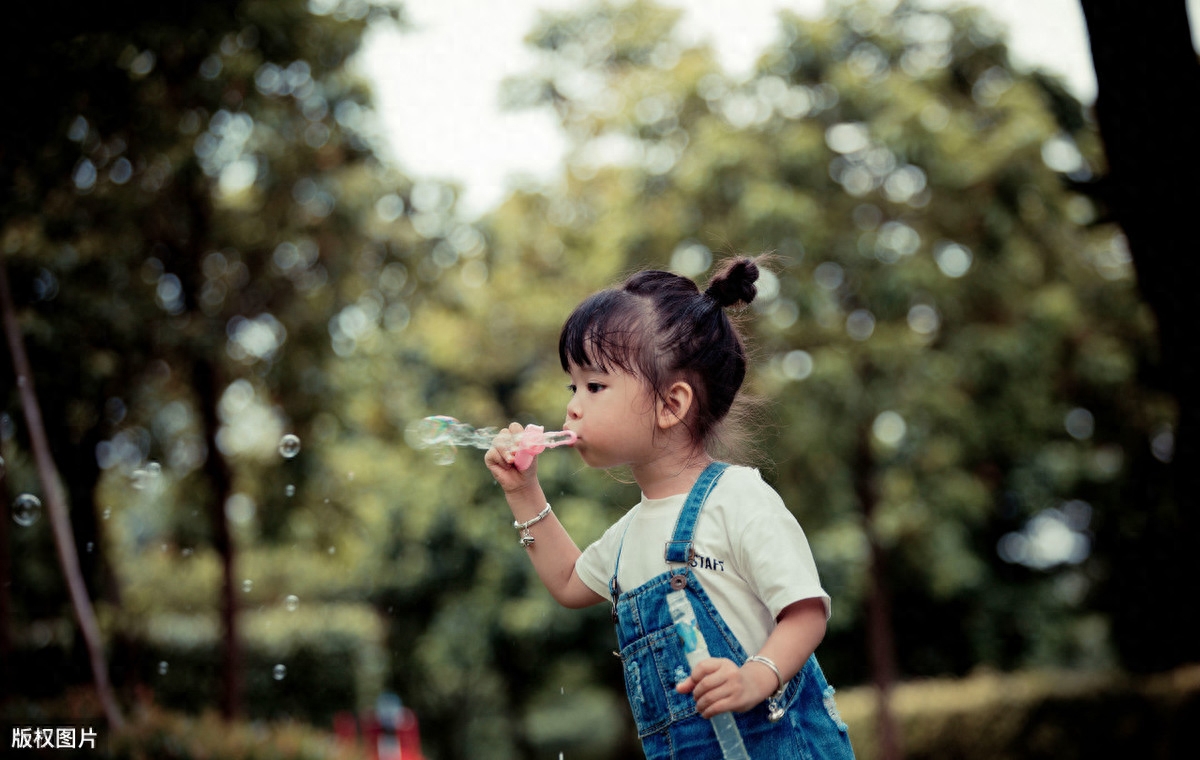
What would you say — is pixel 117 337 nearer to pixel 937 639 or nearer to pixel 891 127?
pixel 891 127

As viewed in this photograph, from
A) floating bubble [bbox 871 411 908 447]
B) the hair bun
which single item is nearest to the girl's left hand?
the hair bun

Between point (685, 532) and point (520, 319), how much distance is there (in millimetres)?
9368

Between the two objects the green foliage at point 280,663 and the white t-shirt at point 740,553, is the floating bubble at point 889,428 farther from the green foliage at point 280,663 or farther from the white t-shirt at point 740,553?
the white t-shirt at point 740,553

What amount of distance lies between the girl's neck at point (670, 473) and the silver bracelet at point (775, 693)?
0.35 m

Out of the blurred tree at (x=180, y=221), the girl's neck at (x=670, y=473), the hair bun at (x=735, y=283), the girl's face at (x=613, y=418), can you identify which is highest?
the blurred tree at (x=180, y=221)

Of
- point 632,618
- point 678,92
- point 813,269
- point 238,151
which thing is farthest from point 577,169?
point 632,618

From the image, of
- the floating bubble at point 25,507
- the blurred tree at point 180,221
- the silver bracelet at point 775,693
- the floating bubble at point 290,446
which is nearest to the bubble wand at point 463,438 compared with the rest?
the silver bracelet at point 775,693

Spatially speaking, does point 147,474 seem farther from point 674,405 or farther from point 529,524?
point 674,405

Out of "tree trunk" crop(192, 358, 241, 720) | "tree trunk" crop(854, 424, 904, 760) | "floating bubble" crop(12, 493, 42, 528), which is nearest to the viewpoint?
"floating bubble" crop(12, 493, 42, 528)

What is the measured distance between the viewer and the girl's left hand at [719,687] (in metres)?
1.68

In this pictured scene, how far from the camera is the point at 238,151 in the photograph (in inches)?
293

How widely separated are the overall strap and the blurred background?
188cm

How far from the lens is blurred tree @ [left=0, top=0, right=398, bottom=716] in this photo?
5.94 meters

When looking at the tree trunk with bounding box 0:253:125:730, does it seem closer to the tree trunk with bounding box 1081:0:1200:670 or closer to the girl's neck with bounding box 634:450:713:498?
the girl's neck with bounding box 634:450:713:498
